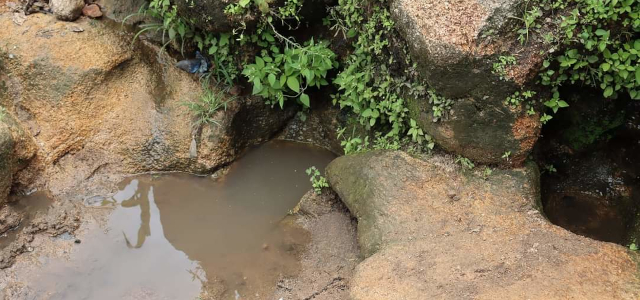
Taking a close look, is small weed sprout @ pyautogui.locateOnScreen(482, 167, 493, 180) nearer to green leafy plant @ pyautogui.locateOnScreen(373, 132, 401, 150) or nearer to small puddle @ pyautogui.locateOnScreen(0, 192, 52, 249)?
green leafy plant @ pyautogui.locateOnScreen(373, 132, 401, 150)

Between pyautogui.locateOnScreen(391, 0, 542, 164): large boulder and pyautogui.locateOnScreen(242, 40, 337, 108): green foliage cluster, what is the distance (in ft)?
3.09

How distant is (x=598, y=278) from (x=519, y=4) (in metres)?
1.66

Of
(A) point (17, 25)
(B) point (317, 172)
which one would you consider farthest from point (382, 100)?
(A) point (17, 25)

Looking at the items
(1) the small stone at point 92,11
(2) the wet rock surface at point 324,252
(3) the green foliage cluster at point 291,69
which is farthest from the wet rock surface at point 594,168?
(1) the small stone at point 92,11

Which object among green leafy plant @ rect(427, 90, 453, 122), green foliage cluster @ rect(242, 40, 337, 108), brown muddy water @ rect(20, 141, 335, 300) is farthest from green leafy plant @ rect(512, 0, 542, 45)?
brown muddy water @ rect(20, 141, 335, 300)

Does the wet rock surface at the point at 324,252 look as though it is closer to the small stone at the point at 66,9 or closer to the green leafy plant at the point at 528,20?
the green leafy plant at the point at 528,20

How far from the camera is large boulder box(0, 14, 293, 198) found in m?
4.97

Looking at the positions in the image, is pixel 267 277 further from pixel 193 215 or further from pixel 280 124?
pixel 280 124

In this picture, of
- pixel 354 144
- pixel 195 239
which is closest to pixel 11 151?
pixel 195 239

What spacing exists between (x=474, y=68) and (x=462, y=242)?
1.10 metres

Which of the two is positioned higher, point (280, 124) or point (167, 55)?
point (167, 55)

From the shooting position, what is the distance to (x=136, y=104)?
16.9ft

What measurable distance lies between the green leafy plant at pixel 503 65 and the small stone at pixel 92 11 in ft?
11.8

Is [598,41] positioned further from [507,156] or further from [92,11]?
[92,11]
